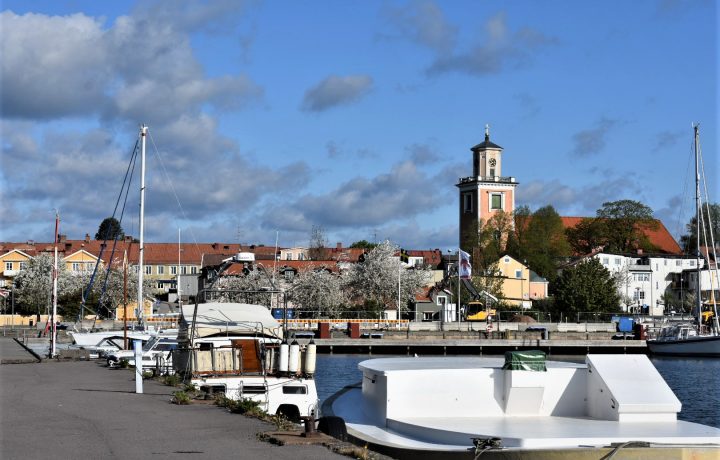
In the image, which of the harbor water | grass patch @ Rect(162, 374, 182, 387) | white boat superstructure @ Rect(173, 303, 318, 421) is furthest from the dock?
white boat superstructure @ Rect(173, 303, 318, 421)

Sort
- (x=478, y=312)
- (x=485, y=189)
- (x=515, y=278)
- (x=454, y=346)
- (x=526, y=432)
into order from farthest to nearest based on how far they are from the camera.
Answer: (x=485, y=189) < (x=515, y=278) < (x=478, y=312) < (x=454, y=346) < (x=526, y=432)

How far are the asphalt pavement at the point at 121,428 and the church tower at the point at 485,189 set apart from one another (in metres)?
126

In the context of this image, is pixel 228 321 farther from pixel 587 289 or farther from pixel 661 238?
pixel 661 238

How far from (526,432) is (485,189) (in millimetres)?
132045

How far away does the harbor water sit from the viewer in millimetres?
37562

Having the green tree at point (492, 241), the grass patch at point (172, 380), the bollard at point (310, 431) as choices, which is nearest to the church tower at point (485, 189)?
the green tree at point (492, 241)

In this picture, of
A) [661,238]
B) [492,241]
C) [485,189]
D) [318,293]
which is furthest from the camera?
[661,238]

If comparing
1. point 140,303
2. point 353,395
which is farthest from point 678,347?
point 353,395

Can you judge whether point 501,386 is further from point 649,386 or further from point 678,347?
point 678,347

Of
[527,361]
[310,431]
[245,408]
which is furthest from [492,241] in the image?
[310,431]

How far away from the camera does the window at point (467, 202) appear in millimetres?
151875

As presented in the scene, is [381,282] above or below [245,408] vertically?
above

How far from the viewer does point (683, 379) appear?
55.1m

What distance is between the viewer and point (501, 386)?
2158 centimetres
